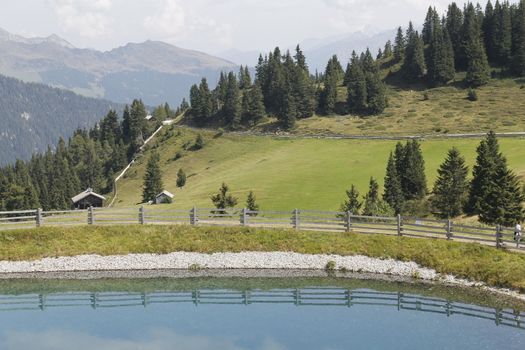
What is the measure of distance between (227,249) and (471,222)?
86.6 feet

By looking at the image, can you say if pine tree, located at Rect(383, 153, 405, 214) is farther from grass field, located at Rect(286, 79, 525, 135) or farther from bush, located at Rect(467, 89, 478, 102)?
bush, located at Rect(467, 89, 478, 102)

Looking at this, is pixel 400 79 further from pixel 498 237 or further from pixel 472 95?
pixel 498 237

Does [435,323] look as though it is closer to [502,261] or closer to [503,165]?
[502,261]

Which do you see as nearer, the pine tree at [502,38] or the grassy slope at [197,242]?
the grassy slope at [197,242]

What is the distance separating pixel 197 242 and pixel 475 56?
141 metres

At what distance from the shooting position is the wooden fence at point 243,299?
1385 inches

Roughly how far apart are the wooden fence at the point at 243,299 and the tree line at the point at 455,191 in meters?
20.9

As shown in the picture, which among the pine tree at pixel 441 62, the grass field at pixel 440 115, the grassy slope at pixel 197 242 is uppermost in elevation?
the pine tree at pixel 441 62

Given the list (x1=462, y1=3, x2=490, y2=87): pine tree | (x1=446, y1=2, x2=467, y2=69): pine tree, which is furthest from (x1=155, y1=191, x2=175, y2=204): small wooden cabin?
(x1=446, y1=2, x2=467, y2=69): pine tree

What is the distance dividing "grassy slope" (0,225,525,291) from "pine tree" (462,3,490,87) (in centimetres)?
13310

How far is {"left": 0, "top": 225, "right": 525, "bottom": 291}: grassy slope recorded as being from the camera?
41.7m

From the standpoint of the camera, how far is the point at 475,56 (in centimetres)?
16450

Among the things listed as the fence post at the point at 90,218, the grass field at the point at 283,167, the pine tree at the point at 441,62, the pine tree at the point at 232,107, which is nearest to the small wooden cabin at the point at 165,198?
the grass field at the point at 283,167

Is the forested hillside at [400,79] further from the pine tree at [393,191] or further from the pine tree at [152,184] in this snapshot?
the pine tree at [393,191]
